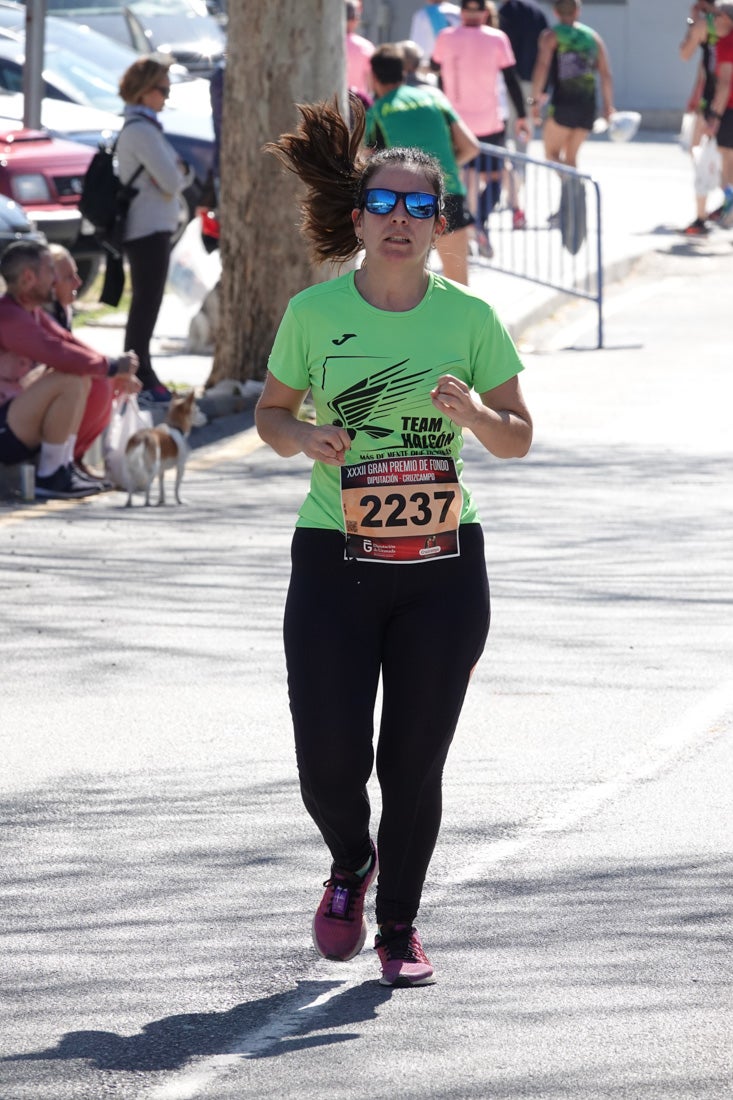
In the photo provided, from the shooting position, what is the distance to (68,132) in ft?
60.5

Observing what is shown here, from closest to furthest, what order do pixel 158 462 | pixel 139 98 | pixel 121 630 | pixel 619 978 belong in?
pixel 619 978 → pixel 121 630 → pixel 158 462 → pixel 139 98

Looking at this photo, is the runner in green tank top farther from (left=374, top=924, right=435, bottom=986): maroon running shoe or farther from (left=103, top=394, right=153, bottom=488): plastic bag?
(left=374, top=924, right=435, bottom=986): maroon running shoe

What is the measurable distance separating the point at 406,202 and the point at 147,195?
28.5 feet

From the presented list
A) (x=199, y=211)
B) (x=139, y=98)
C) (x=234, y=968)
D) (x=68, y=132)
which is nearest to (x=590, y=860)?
(x=234, y=968)

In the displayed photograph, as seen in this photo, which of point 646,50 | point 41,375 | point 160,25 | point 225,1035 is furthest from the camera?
point 646,50

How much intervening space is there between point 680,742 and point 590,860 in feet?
3.91

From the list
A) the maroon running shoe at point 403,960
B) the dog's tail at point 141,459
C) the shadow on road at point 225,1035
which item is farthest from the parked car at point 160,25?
the shadow on road at point 225,1035

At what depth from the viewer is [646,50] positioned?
123ft

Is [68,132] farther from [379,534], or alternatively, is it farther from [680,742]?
[379,534]

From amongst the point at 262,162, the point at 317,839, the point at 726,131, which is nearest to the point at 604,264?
the point at 726,131

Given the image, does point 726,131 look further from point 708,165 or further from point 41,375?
point 41,375

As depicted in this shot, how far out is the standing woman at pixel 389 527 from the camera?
14.8ft

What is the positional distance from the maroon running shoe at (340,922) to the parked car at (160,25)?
20.6 m

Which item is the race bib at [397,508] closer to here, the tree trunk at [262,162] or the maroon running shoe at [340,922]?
the maroon running shoe at [340,922]
